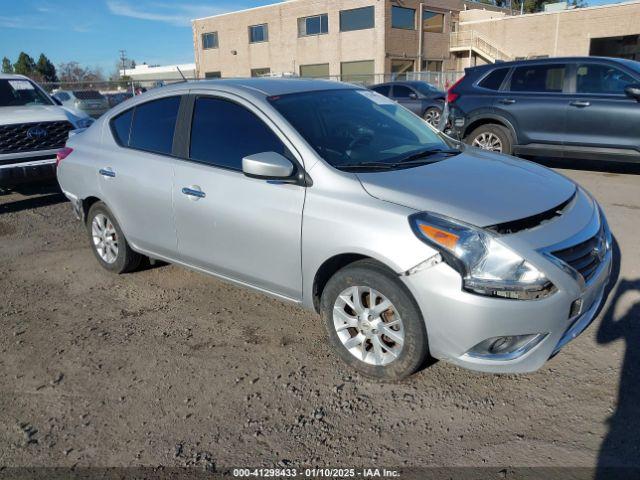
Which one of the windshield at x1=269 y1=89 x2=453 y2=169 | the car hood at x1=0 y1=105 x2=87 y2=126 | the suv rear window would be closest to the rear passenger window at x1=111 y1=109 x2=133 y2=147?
the windshield at x1=269 y1=89 x2=453 y2=169

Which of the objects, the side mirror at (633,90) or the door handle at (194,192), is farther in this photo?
the side mirror at (633,90)

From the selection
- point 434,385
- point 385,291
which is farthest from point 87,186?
point 434,385

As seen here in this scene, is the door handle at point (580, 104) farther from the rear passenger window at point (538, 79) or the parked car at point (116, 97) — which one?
the parked car at point (116, 97)

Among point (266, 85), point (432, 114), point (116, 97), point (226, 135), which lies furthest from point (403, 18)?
point (226, 135)

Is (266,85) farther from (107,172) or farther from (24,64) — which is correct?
(24,64)

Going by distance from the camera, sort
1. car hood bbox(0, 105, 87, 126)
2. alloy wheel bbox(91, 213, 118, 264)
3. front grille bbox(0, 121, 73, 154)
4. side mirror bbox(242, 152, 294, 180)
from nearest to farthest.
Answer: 1. side mirror bbox(242, 152, 294, 180)
2. alloy wheel bbox(91, 213, 118, 264)
3. front grille bbox(0, 121, 73, 154)
4. car hood bbox(0, 105, 87, 126)

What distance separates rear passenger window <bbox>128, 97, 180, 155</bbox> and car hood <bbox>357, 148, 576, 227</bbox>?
1.81 metres

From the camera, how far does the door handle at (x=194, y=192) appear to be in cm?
391

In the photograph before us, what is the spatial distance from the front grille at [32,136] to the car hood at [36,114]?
0.08 m

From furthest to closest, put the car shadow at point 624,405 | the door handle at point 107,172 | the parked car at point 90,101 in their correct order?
the parked car at point 90,101 < the door handle at point 107,172 < the car shadow at point 624,405

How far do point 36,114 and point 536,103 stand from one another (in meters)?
7.60

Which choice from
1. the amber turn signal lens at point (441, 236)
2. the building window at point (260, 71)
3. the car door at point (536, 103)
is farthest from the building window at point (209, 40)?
the amber turn signal lens at point (441, 236)

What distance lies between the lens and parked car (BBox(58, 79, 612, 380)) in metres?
2.80

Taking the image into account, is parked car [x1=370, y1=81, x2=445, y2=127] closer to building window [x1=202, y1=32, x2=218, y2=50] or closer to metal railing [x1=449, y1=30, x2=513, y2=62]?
metal railing [x1=449, y1=30, x2=513, y2=62]
